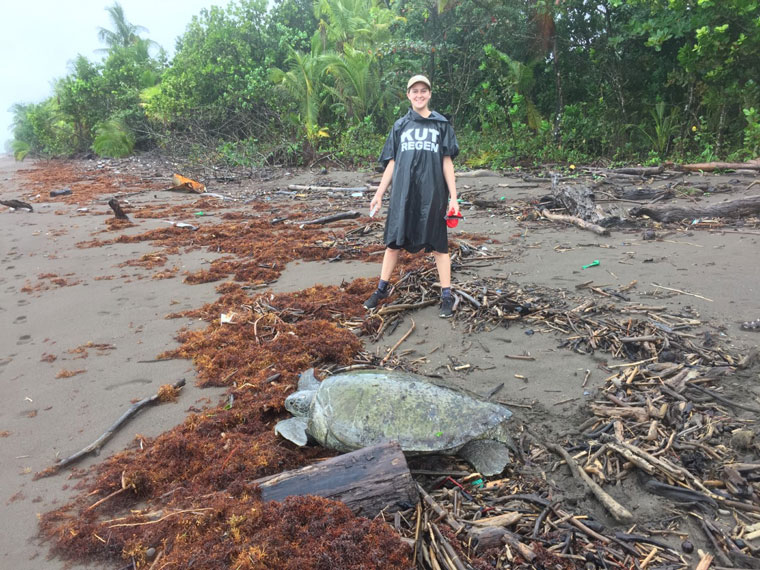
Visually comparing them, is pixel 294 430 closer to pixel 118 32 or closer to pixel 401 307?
pixel 401 307

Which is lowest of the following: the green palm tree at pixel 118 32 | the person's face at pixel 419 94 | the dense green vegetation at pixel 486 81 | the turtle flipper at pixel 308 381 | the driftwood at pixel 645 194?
the turtle flipper at pixel 308 381

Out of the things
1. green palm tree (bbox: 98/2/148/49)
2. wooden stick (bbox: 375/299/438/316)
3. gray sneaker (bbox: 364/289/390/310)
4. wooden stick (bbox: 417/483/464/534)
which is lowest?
wooden stick (bbox: 417/483/464/534)

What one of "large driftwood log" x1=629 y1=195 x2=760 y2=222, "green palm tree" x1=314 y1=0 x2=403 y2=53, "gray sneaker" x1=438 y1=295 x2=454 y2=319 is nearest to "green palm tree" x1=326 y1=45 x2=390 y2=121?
"green palm tree" x1=314 y1=0 x2=403 y2=53

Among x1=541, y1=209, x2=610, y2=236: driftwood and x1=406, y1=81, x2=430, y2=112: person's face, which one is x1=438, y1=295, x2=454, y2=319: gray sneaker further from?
x1=541, y1=209, x2=610, y2=236: driftwood

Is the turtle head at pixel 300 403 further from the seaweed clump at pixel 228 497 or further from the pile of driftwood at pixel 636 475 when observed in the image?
the pile of driftwood at pixel 636 475

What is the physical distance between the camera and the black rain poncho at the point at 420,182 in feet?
12.8

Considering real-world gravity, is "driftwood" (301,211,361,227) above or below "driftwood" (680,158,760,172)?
below

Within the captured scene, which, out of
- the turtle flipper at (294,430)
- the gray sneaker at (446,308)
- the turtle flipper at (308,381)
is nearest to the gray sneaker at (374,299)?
the gray sneaker at (446,308)

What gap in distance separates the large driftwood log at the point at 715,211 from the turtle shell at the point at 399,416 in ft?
16.8

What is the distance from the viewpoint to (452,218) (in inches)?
155

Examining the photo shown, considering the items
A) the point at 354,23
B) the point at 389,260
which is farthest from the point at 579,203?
the point at 354,23

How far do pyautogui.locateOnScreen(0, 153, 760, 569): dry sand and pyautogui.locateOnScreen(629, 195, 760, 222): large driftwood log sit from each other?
0.51 meters

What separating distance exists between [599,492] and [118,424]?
8.86 feet

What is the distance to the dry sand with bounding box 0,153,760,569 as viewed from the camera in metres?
2.69
